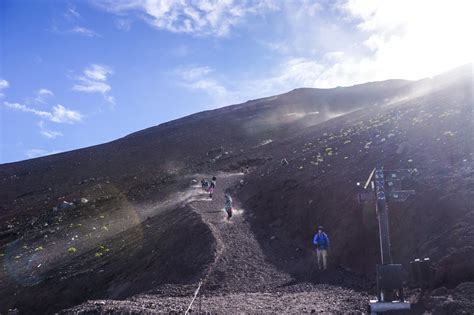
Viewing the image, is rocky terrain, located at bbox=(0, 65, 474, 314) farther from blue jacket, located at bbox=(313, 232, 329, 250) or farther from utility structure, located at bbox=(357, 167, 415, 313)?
blue jacket, located at bbox=(313, 232, 329, 250)

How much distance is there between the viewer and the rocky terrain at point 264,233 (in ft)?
45.9

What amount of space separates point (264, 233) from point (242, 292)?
302 inches

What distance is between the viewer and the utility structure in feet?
36.1

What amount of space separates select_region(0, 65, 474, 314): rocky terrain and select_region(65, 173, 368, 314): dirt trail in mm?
57

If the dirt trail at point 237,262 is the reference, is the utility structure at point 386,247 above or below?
above

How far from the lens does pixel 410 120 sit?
109 feet

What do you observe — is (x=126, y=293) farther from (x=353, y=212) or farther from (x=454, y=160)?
(x=454, y=160)

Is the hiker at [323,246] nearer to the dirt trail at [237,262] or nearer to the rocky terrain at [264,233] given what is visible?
the rocky terrain at [264,233]

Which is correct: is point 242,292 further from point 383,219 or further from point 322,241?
point 383,219

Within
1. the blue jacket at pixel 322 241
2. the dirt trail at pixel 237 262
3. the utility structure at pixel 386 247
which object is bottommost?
the dirt trail at pixel 237 262

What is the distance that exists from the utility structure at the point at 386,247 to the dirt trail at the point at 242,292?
1.30 m

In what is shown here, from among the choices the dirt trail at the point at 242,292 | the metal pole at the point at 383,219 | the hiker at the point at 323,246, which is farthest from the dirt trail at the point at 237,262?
the metal pole at the point at 383,219

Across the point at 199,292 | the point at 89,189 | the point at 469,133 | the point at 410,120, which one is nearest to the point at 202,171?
the point at 89,189

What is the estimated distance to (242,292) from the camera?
1594 cm
